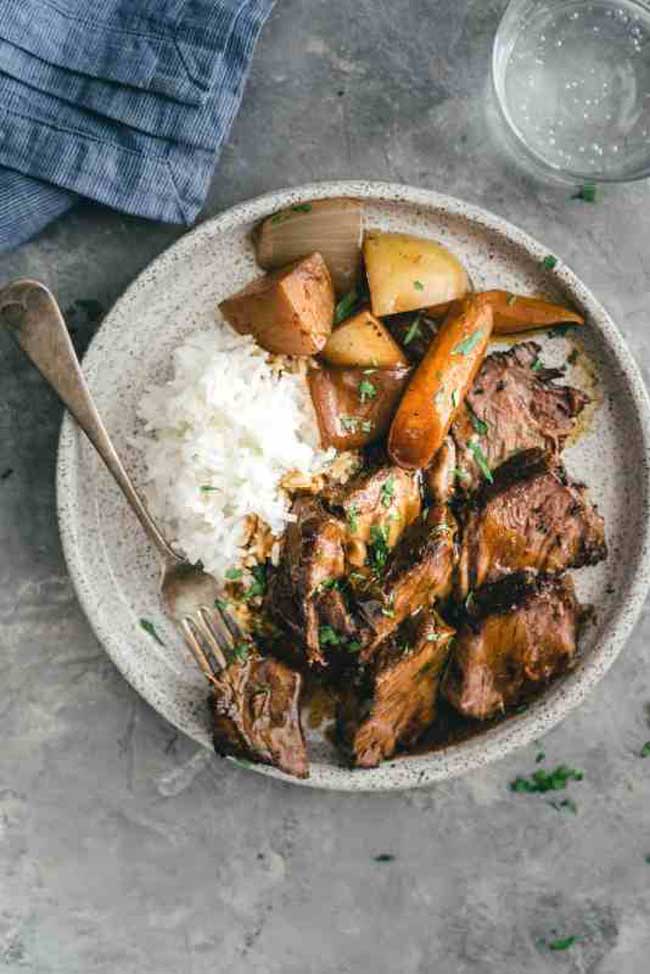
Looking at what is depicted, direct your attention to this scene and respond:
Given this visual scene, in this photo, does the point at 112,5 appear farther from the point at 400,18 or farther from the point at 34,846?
the point at 34,846

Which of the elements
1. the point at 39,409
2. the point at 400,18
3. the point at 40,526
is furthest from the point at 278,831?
the point at 400,18

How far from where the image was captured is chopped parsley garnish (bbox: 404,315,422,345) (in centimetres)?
260

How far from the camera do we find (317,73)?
108 inches

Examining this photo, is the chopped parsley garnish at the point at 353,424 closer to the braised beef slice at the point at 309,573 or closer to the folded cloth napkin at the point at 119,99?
the braised beef slice at the point at 309,573

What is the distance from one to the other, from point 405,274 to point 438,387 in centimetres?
32

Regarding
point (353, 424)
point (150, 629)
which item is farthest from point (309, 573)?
point (150, 629)

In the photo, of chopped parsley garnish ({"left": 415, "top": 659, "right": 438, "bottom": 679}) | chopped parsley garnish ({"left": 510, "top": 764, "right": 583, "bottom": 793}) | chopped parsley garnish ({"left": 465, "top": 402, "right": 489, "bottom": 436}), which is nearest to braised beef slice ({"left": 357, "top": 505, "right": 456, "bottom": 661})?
chopped parsley garnish ({"left": 415, "top": 659, "right": 438, "bottom": 679})

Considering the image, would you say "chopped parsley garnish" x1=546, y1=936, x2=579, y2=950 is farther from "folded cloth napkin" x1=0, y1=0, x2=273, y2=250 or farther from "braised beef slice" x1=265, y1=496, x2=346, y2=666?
"folded cloth napkin" x1=0, y1=0, x2=273, y2=250

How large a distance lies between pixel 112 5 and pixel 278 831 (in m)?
2.35

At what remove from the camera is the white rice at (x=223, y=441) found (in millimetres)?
2477

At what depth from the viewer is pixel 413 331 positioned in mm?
2594

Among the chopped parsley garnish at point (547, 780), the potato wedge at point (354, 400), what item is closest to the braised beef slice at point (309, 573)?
the potato wedge at point (354, 400)

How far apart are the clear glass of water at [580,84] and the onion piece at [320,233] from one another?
1.92 ft

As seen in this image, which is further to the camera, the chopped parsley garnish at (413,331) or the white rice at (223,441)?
the chopped parsley garnish at (413,331)
